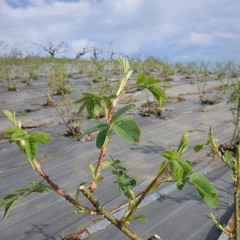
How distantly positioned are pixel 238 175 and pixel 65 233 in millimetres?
1248

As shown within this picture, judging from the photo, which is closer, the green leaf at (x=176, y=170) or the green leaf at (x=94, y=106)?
the green leaf at (x=176, y=170)

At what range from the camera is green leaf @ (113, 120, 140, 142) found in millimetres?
593

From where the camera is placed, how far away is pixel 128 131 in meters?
0.60

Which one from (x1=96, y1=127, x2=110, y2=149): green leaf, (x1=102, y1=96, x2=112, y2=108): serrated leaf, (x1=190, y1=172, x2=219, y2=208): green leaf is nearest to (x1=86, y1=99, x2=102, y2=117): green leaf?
(x1=102, y1=96, x2=112, y2=108): serrated leaf

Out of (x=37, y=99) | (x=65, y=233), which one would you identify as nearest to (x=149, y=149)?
(x=65, y=233)

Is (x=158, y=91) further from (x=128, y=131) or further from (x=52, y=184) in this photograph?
(x=52, y=184)

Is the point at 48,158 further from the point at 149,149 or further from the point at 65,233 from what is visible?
the point at 65,233

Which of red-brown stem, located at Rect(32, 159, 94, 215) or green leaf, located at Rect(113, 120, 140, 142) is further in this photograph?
red-brown stem, located at Rect(32, 159, 94, 215)

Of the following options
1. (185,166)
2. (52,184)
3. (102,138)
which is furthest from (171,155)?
(52,184)

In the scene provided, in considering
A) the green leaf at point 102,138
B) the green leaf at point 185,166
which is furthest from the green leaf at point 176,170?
the green leaf at point 102,138

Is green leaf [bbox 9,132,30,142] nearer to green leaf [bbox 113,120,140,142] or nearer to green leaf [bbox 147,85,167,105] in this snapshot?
green leaf [bbox 113,120,140,142]

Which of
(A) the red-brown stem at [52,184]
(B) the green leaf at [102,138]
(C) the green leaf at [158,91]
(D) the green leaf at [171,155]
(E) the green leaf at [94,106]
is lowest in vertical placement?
(A) the red-brown stem at [52,184]

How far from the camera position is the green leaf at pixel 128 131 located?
0.59 metres

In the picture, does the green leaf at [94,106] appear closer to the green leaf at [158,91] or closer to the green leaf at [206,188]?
the green leaf at [158,91]
